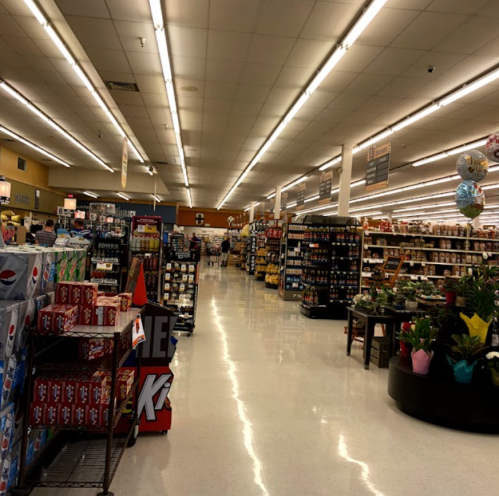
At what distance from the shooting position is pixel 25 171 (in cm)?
1764

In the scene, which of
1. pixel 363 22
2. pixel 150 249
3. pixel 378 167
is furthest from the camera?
pixel 378 167

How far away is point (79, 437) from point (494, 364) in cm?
352

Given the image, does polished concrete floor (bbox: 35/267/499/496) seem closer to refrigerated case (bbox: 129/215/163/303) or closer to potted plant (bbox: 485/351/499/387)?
potted plant (bbox: 485/351/499/387)

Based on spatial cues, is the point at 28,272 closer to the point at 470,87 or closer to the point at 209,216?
the point at 470,87

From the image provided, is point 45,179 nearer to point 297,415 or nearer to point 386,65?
point 386,65

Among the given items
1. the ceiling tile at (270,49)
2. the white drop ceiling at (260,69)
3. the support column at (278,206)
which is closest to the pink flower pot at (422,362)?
the white drop ceiling at (260,69)

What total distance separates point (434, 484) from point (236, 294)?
10.5 m

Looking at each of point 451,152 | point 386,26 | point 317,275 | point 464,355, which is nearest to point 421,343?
point 464,355

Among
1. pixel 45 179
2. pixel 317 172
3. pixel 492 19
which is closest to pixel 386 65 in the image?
pixel 492 19

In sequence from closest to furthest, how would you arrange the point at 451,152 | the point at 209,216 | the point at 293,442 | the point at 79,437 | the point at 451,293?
the point at 79,437
the point at 293,442
the point at 451,293
the point at 451,152
the point at 209,216

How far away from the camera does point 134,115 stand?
1030 centimetres

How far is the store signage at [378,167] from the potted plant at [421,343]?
536 cm

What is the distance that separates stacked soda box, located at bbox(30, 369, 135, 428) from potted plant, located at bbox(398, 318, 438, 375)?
2899 millimetres

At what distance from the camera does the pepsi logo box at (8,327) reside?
2.15 m
